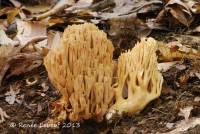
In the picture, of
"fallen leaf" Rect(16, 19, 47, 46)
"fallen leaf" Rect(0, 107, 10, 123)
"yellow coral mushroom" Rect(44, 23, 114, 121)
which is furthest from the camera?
"fallen leaf" Rect(16, 19, 47, 46)

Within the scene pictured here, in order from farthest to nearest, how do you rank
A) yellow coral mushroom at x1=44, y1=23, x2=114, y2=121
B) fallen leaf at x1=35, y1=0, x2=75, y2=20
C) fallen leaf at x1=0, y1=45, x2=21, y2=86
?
fallen leaf at x1=35, y1=0, x2=75, y2=20, fallen leaf at x1=0, y1=45, x2=21, y2=86, yellow coral mushroom at x1=44, y1=23, x2=114, y2=121

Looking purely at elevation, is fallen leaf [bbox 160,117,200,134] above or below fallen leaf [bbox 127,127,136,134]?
above

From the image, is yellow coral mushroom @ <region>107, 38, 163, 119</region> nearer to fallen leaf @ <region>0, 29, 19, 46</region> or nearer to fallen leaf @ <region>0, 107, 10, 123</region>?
fallen leaf @ <region>0, 107, 10, 123</region>

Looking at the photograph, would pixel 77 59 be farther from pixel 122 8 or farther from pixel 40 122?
pixel 122 8

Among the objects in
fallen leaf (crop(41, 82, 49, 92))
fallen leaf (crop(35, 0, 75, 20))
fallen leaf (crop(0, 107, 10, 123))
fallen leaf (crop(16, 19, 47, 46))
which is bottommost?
fallen leaf (crop(0, 107, 10, 123))

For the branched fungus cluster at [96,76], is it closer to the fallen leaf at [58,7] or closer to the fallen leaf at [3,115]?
the fallen leaf at [3,115]

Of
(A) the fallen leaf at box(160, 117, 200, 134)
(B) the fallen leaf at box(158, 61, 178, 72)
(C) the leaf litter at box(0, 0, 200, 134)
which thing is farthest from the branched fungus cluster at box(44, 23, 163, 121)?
(B) the fallen leaf at box(158, 61, 178, 72)

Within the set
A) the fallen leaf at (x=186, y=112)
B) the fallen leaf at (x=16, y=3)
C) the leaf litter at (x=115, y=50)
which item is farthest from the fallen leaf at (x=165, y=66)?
the fallen leaf at (x=16, y=3)

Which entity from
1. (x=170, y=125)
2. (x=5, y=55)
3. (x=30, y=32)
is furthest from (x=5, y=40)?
(x=170, y=125)
